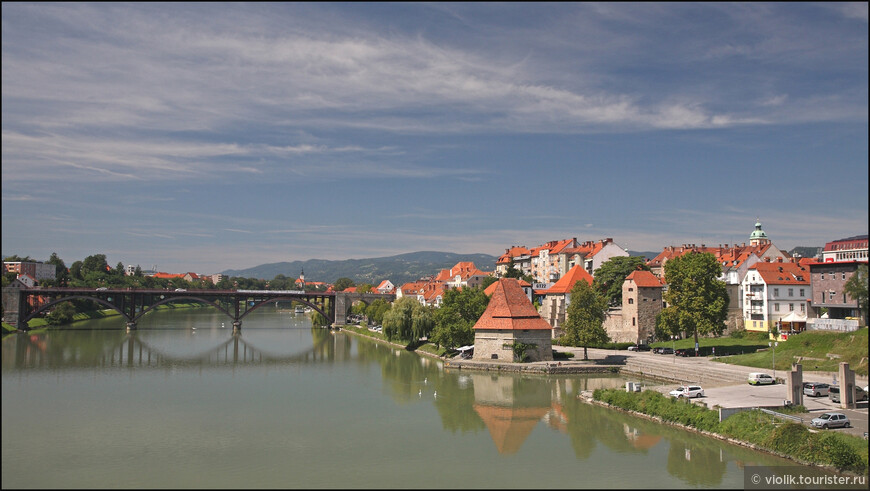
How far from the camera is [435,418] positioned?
27906 mm

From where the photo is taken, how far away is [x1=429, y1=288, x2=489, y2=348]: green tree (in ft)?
155

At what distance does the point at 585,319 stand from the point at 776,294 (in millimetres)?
13882

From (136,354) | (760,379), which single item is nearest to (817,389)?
(760,379)

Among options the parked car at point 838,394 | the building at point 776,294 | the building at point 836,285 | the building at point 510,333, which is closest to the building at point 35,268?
the building at point 510,333

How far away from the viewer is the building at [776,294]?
44.5 m

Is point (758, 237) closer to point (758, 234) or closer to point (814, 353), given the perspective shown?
point (758, 234)

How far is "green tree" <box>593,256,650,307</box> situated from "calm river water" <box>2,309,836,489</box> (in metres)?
14.9

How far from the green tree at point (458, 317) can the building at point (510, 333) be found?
116 inches

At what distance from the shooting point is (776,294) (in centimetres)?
4469

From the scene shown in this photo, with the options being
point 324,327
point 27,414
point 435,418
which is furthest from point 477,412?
point 324,327

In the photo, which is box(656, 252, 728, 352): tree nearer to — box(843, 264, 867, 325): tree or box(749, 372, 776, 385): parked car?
box(749, 372, 776, 385): parked car

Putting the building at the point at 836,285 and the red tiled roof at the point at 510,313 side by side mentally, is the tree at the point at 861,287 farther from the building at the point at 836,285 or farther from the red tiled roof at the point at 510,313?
the red tiled roof at the point at 510,313

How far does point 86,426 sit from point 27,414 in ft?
7.04

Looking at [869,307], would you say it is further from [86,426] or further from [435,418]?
[86,426]
